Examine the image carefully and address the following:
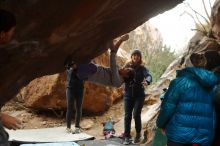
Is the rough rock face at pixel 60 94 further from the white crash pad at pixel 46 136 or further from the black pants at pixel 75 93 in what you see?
the black pants at pixel 75 93

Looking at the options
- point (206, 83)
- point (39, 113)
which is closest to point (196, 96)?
point (206, 83)

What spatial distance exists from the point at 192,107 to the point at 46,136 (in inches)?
184

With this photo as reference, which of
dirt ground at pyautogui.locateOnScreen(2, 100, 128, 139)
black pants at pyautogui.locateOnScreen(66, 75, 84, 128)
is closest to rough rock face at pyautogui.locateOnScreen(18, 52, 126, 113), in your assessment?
dirt ground at pyautogui.locateOnScreen(2, 100, 128, 139)

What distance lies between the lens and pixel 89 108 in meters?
11.5

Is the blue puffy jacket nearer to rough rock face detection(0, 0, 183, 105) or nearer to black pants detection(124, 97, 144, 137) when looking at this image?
rough rock face detection(0, 0, 183, 105)

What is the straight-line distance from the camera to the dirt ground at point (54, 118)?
36.0 feet

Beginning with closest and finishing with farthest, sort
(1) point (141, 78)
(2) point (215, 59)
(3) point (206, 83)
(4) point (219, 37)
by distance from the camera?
(3) point (206, 83) < (2) point (215, 59) < (1) point (141, 78) < (4) point (219, 37)

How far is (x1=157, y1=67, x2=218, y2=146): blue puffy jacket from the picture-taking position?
4840 millimetres

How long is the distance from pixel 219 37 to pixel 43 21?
17.0 ft

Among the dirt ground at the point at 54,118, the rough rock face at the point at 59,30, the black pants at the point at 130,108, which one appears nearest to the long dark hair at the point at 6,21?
the rough rock face at the point at 59,30

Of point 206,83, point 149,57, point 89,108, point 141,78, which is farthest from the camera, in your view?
point 149,57

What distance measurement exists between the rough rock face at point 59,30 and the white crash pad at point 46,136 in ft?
8.93

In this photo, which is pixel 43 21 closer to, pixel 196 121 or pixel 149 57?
pixel 196 121

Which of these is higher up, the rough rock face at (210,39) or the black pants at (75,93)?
the rough rock face at (210,39)
